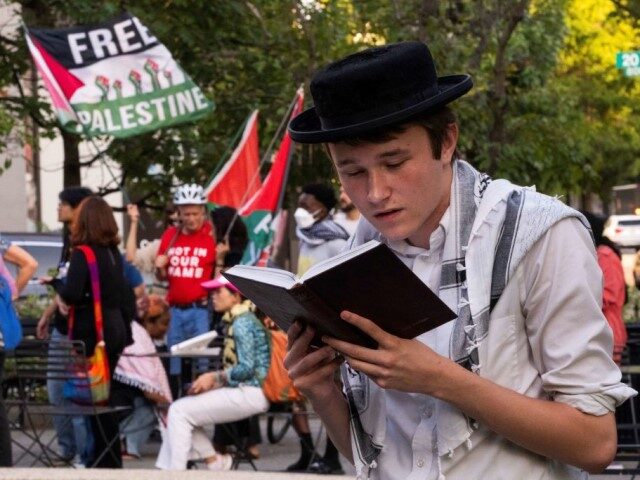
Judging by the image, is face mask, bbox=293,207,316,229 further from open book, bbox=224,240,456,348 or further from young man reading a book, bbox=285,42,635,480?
open book, bbox=224,240,456,348

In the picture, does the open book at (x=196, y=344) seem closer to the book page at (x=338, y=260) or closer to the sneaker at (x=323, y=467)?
the sneaker at (x=323, y=467)

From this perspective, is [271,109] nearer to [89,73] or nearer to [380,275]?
[89,73]

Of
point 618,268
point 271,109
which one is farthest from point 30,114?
point 618,268

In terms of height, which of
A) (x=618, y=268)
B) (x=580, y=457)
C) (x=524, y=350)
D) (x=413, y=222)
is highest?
(x=413, y=222)

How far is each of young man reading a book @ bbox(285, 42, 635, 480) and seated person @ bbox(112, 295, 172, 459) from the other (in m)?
8.39

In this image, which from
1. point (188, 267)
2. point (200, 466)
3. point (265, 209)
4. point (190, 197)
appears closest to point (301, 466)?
point (200, 466)

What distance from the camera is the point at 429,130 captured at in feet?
9.13

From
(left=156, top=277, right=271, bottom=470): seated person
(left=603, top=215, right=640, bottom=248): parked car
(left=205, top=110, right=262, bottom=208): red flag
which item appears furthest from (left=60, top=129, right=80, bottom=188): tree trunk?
(left=603, top=215, right=640, bottom=248): parked car

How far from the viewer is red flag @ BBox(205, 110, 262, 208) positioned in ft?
44.1

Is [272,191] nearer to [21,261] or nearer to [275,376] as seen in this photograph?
[21,261]

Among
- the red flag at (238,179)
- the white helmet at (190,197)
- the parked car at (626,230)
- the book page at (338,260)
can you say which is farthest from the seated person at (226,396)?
the parked car at (626,230)

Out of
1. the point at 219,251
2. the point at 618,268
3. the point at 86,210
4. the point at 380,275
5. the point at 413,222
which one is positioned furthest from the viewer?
the point at 219,251

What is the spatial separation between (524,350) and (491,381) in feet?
0.35

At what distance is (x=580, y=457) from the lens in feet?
8.68
